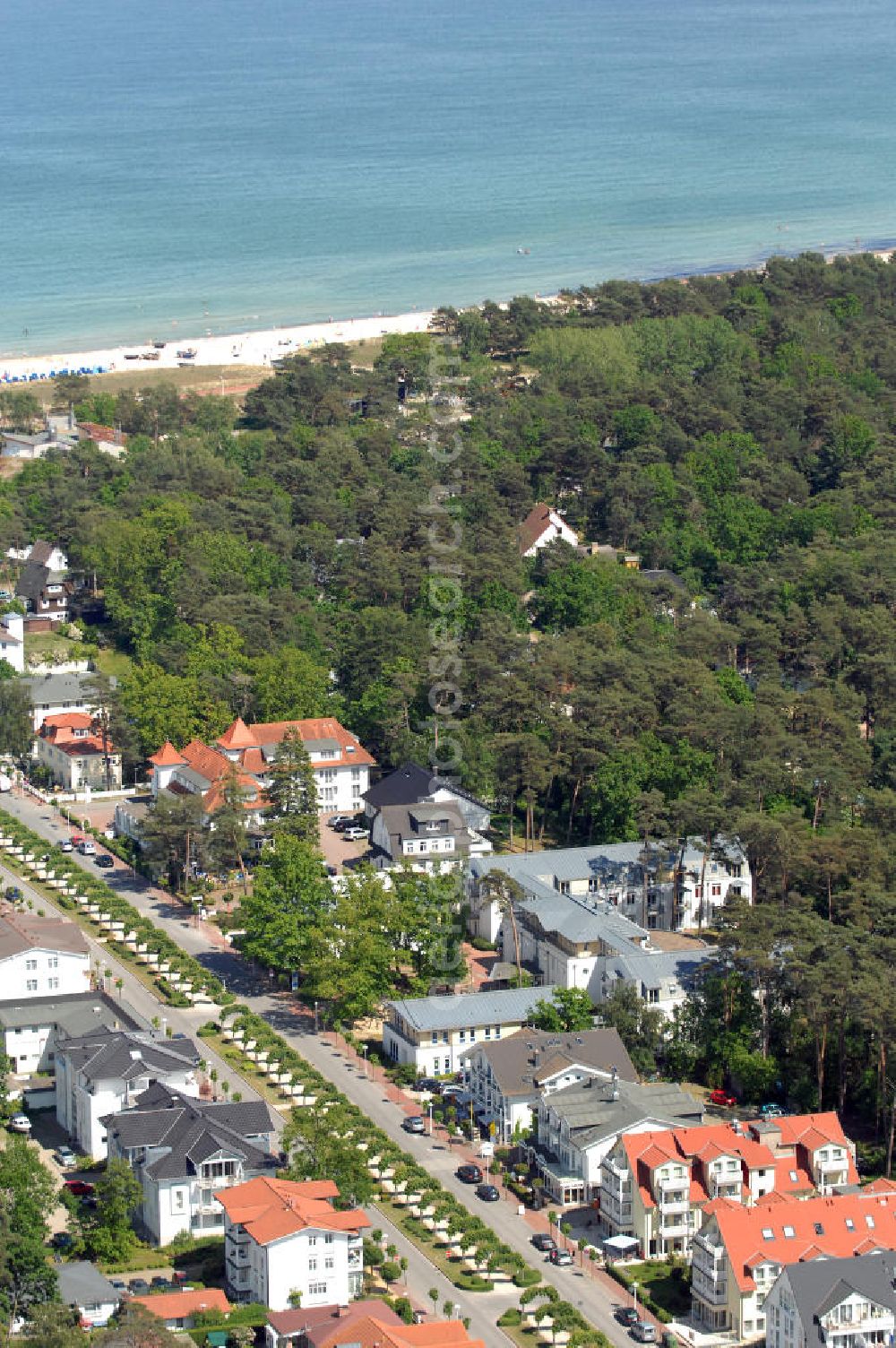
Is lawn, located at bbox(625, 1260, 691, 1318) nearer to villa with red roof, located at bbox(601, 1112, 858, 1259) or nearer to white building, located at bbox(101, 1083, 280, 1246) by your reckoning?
villa with red roof, located at bbox(601, 1112, 858, 1259)

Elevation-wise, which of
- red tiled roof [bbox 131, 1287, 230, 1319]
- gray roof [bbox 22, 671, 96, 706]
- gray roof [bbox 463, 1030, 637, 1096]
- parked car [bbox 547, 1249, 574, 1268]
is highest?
gray roof [bbox 22, 671, 96, 706]

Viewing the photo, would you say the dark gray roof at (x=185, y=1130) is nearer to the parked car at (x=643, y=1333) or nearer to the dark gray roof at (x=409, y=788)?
the parked car at (x=643, y=1333)

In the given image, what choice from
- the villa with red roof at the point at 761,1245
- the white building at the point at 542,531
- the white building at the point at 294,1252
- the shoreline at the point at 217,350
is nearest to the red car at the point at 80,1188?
the white building at the point at 294,1252

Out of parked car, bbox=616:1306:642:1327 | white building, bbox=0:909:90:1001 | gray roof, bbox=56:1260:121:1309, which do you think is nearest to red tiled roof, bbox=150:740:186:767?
white building, bbox=0:909:90:1001

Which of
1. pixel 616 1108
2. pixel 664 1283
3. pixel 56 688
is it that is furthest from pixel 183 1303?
pixel 56 688

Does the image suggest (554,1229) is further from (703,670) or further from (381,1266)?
(703,670)

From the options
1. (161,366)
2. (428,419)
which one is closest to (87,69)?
(161,366)
